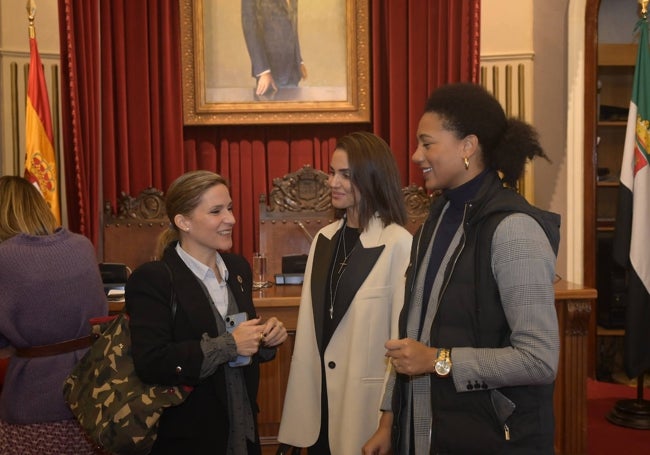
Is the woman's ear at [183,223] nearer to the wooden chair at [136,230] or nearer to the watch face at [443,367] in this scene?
the watch face at [443,367]

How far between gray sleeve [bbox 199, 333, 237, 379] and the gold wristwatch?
0.66m

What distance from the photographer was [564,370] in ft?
11.7

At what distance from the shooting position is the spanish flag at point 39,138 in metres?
4.72

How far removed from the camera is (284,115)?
550cm

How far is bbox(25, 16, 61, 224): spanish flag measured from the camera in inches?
186

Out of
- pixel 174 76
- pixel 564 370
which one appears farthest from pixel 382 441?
pixel 174 76

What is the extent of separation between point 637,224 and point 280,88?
2.79 meters

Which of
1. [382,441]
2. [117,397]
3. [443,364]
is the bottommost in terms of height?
[382,441]

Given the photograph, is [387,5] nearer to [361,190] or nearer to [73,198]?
[73,198]

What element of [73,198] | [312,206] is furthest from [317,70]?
[73,198]

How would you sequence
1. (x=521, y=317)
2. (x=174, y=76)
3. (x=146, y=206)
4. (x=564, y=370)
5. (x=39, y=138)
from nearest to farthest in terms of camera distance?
(x=521, y=317) < (x=564, y=370) < (x=39, y=138) < (x=146, y=206) < (x=174, y=76)

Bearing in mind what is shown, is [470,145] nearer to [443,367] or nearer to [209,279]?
[443,367]

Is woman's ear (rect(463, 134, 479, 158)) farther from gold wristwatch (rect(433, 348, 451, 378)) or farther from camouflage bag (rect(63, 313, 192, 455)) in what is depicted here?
camouflage bag (rect(63, 313, 192, 455))

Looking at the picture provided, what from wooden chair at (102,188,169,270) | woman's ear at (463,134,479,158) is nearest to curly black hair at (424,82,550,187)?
woman's ear at (463,134,479,158)
